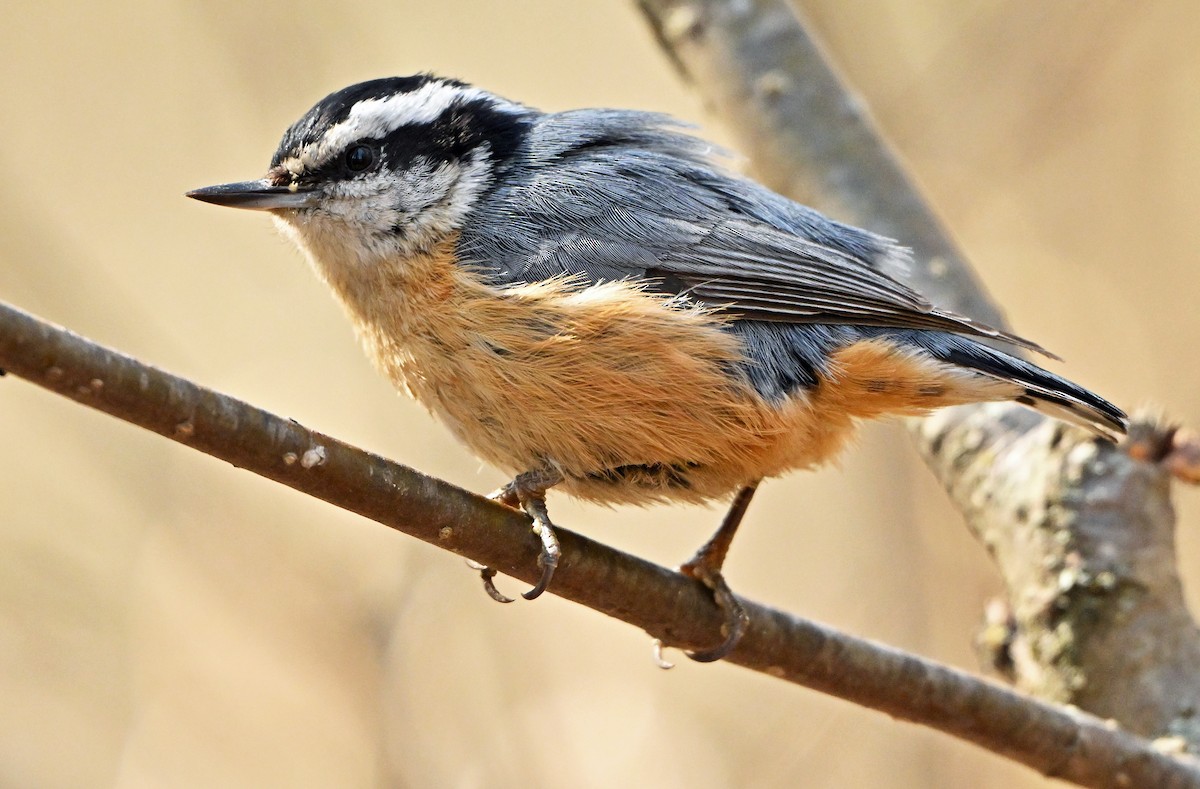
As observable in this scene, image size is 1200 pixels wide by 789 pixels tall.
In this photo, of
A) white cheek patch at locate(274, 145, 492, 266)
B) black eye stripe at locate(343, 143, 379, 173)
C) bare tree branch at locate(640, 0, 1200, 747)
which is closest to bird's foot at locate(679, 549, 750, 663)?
bare tree branch at locate(640, 0, 1200, 747)

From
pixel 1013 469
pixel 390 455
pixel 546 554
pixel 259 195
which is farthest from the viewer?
pixel 390 455

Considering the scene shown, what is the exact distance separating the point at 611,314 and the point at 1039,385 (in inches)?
38.1

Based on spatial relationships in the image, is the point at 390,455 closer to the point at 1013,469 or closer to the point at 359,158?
the point at 359,158

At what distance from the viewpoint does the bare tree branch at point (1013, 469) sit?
9.32 feet

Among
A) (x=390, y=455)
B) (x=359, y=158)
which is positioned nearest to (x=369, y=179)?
(x=359, y=158)

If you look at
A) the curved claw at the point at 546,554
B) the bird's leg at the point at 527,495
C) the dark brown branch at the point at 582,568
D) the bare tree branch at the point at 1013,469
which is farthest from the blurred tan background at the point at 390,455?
the curved claw at the point at 546,554

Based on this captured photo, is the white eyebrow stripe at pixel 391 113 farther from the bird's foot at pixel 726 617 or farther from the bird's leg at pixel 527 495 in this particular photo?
the bird's foot at pixel 726 617

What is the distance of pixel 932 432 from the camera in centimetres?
331

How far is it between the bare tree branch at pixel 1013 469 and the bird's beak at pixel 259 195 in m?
1.53

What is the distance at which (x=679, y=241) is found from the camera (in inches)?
107

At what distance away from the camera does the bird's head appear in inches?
109

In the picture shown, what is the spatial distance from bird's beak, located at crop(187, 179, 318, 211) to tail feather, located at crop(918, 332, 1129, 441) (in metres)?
1.53

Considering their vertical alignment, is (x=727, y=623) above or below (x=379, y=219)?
below

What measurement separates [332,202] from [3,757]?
85.6 inches
